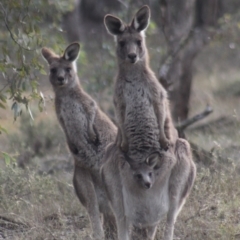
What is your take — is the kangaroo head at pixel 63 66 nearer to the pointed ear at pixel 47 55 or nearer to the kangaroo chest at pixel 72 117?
the pointed ear at pixel 47 55

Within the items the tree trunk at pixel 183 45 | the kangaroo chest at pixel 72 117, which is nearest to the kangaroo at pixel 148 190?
the kangaroo chest at pixel 72 117

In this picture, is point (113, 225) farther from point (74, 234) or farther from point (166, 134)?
point (166, 134)

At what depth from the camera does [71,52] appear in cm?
773

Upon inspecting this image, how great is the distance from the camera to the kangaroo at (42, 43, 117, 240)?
694 cm

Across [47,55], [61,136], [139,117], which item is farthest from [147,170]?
[61,136]

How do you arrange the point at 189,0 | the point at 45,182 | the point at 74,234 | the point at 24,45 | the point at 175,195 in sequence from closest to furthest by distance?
the point at 175,195, the point at 74,234, the point at 24,45, the point at 45,182, the point at 189,0

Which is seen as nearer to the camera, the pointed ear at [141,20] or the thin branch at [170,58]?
the pointed ear at [141,20]

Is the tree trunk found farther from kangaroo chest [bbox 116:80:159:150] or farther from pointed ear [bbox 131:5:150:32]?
kangaroo chest [bbox 116:80:159:150]

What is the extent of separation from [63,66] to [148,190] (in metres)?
2.17

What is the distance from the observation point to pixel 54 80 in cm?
760

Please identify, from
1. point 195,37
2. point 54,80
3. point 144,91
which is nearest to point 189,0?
point 195,37

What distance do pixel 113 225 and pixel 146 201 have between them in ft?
3.02

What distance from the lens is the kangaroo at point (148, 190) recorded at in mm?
6035

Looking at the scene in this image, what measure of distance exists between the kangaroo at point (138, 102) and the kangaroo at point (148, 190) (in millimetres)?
155
